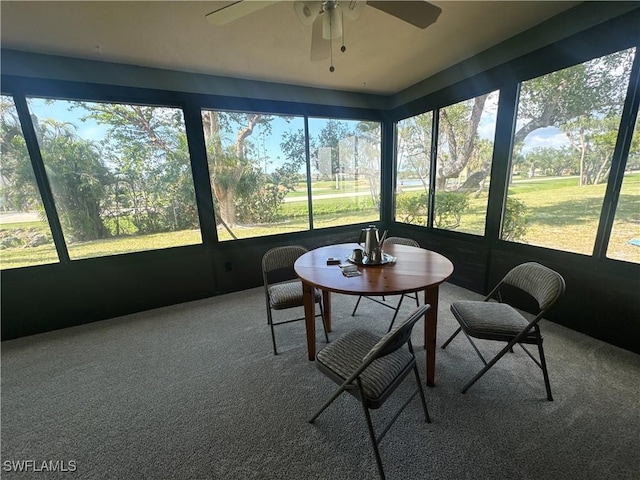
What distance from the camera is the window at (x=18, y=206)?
231cm

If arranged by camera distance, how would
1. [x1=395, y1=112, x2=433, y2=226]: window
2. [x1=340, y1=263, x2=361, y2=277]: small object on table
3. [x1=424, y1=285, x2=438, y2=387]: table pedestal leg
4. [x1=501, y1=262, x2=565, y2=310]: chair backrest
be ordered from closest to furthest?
[x1=501, y1=262, x2=565, y2=310]: chair backrest → [x1=424, y1=285, x2=438, y2=387]: table pedestal leg → [x1=340, y1=263, x2=361, y2=277]: small object on table → [x1=395, y1=112, x2=433, y2=226]: window

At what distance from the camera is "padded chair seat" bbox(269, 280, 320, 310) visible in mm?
2078

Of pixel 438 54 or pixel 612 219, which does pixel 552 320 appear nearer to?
pixel 612 219

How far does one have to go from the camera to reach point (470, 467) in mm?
1234

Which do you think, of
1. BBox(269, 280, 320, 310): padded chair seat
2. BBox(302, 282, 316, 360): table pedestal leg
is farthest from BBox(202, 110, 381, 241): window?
BBox(302, 282, 316, 360): table pedestal leg

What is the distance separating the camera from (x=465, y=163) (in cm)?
311

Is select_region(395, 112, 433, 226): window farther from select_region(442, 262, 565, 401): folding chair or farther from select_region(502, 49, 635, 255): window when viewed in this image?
select_region(442, 262, 565, 401): folding chair

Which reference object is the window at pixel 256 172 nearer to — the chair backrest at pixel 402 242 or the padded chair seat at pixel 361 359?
the chair backrest at pixel 402 242

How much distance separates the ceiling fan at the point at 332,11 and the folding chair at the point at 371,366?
157cm

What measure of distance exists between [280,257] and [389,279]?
116 cm

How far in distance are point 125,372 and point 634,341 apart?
3.89 m

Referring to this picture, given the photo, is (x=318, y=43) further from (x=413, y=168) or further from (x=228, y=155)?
(x=413, y=168)

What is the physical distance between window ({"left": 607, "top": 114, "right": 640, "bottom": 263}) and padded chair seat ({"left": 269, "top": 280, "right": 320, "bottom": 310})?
2371mm

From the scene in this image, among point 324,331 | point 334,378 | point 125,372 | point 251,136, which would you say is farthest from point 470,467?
point 251,136
